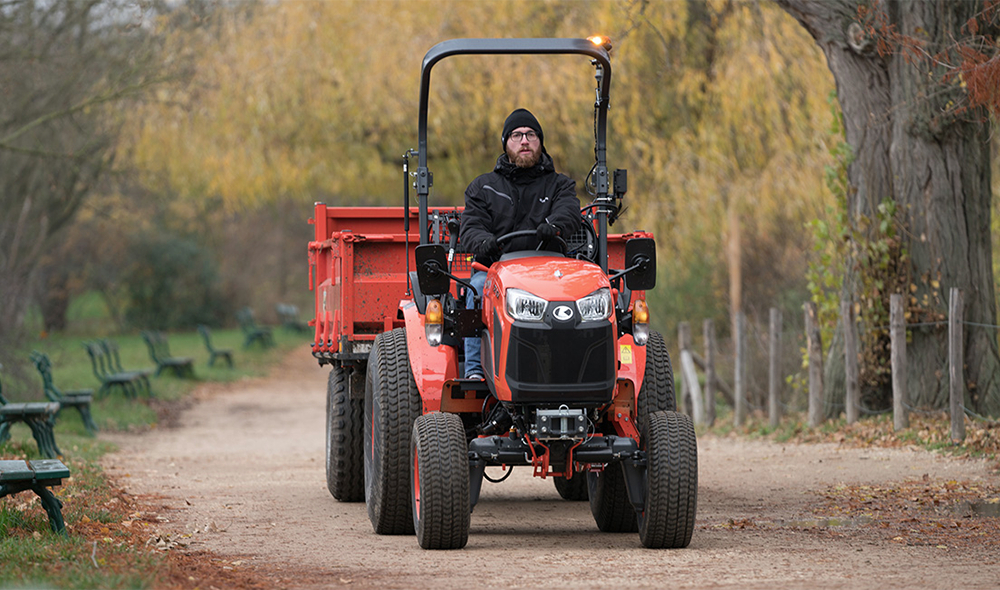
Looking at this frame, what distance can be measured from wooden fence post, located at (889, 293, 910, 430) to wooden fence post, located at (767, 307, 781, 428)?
77.3 inches

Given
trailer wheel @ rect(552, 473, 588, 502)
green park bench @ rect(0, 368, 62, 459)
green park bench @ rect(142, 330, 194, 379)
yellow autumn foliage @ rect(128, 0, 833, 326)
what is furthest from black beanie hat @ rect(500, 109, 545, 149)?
green park bench @ rect(142, 330, 194, 379)

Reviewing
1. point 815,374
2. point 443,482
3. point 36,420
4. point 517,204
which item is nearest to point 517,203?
point 517,204

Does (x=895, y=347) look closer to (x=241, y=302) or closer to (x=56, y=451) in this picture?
(x=56, y=451)

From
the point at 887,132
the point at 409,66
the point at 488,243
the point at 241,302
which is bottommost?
the point at 241,302

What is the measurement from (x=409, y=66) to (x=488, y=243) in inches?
573

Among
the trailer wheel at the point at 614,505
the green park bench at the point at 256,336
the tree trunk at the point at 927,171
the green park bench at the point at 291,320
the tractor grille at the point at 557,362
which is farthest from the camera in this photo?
the green park bench at the point at 291,320

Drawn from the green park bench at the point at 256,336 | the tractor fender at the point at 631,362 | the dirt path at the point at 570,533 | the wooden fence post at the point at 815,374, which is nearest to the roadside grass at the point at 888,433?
the wooden fence post at the point at 815,374

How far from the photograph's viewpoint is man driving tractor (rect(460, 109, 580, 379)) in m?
7.88

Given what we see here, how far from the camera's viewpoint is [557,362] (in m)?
7.26

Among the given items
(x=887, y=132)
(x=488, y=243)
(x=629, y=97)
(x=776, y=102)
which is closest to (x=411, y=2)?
(x=629, y=97)

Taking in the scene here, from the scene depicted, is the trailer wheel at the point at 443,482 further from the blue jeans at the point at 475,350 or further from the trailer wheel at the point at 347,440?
the trailer wheel at the point at 347,440

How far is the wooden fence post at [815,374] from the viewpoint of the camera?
15000mm

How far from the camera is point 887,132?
14219 millimetres

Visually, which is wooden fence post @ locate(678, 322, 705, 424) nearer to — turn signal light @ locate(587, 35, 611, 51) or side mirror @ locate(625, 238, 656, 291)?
turn signal light @ locate(587, 35, 611, 51)
